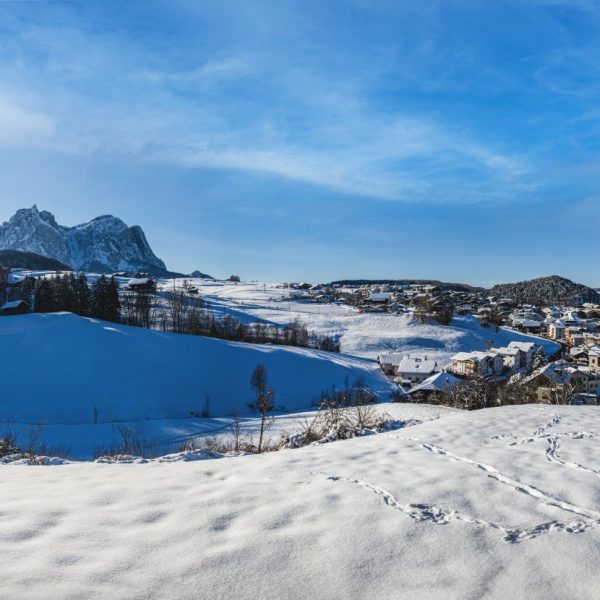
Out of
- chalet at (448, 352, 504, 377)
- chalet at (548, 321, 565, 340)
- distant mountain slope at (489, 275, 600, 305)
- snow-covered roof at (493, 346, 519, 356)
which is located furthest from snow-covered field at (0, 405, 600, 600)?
distant mountain slope at (489, 275, 600, 305)

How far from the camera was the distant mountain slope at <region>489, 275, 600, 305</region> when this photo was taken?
143750mm

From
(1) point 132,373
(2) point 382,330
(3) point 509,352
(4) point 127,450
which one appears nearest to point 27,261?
(2) point 382,330

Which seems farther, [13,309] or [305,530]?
[13,309]

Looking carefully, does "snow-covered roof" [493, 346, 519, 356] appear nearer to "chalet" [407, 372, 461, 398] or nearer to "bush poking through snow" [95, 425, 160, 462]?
"chalet" [407, 372, 461, 398]

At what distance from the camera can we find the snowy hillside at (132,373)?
22.5 m

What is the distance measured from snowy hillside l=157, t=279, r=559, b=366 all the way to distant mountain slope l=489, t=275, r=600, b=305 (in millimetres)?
87468

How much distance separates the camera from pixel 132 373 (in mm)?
27359

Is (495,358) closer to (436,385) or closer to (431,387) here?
(436,385)

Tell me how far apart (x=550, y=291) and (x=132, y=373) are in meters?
163

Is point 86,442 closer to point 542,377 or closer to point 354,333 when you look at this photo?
point 542,377

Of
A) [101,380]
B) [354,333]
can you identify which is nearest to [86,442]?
[101,380]

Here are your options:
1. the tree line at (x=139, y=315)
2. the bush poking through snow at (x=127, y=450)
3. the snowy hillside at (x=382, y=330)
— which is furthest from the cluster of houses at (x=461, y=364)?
the bush poking through snow at (x=127, y=450)

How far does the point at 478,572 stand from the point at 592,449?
3.86 m

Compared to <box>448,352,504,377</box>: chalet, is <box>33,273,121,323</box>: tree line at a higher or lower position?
higher
